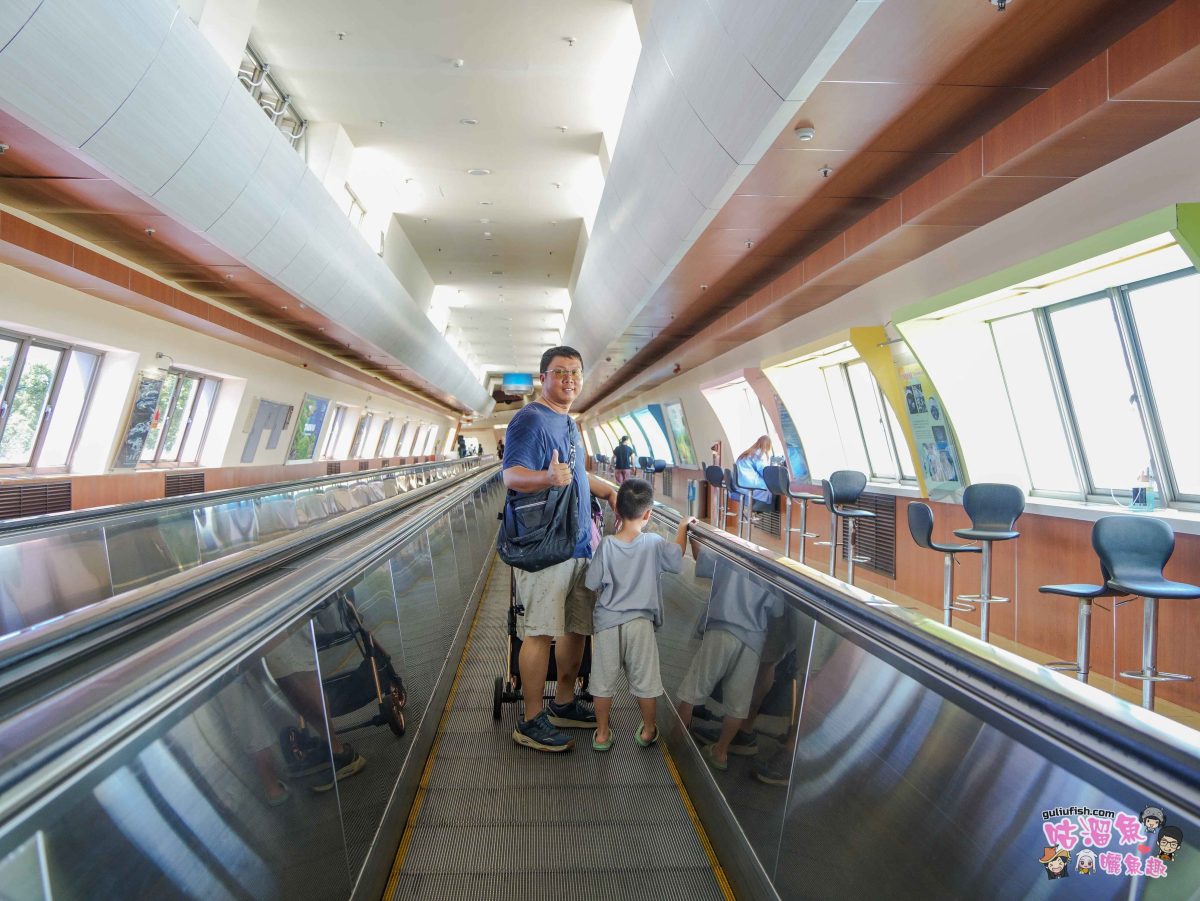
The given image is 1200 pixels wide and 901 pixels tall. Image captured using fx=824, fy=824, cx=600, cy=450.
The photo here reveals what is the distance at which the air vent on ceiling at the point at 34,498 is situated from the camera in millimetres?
10391

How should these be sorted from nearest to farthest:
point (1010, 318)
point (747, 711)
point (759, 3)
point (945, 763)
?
1. point (945, 763)
2. point (747, 711)
3. point (759, 3)
4. point (1010, 318)

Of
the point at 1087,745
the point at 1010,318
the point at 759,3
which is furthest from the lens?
the point at 1010,318

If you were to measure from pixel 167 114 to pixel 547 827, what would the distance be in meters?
5.82

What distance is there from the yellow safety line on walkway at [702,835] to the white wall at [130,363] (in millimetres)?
9600

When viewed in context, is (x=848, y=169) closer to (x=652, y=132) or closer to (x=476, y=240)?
(x=652, y=132)

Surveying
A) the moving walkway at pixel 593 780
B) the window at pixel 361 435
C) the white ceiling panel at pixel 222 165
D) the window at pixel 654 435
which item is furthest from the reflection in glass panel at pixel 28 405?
the window at pixel 654 435

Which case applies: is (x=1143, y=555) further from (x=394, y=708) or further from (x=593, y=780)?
(x=394, y=708)

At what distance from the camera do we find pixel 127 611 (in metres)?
1.89

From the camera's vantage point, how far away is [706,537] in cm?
364

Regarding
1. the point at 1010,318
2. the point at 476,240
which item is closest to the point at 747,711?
the point at 1010,318

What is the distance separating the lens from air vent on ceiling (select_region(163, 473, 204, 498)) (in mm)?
14156

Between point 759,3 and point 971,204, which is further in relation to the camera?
point 971,204

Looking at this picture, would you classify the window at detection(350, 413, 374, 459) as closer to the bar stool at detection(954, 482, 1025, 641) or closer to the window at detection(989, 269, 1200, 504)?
the window at detection(989, 269, 1200, 504)

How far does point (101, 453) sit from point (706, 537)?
13080mm
